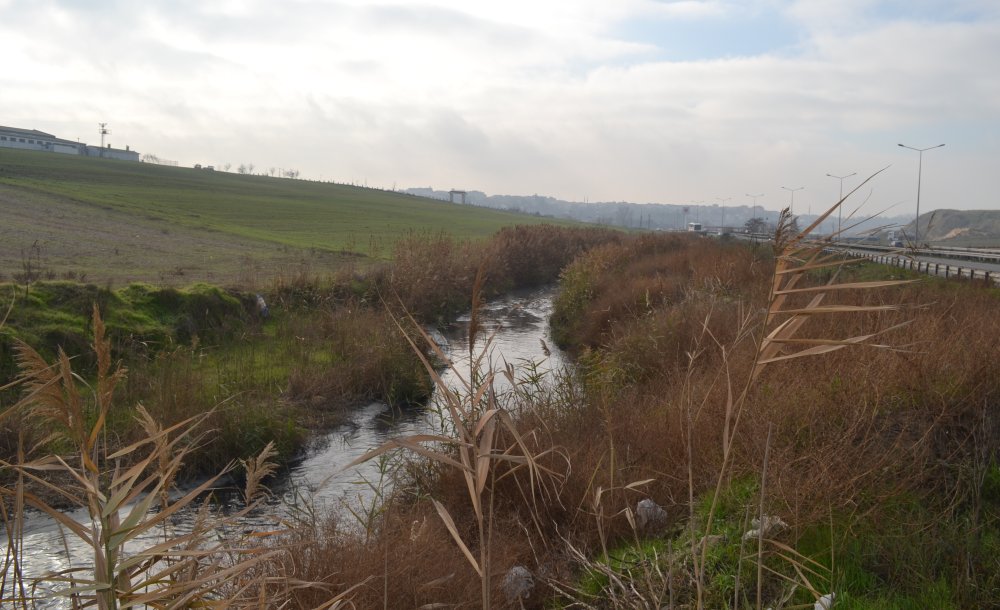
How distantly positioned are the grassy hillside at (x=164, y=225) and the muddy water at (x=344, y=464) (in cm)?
720

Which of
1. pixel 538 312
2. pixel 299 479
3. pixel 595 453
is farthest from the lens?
pixel 538 312

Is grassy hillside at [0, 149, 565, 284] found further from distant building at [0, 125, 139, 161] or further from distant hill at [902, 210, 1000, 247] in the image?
distant hill at [902, 210, 1000, 247]

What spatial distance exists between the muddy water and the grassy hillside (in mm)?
7201

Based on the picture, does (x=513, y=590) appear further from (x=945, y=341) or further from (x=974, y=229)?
(x=974, y=229)

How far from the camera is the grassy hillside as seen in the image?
2128cm

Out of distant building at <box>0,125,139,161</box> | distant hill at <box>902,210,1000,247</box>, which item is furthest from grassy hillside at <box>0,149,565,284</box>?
distant hill at <box>902,210,1000,247</box>

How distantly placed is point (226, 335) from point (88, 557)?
7.69 meters

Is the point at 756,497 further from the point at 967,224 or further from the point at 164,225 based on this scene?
the point at 967,224

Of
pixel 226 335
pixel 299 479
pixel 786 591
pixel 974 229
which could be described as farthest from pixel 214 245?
pixel 974 229

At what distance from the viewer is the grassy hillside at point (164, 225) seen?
2128 centimetres

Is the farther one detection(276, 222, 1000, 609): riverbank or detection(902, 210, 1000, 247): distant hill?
detection(902, 210, 1000, 247): distant hill

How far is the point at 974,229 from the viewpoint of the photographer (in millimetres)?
100750

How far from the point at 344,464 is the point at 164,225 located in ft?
105

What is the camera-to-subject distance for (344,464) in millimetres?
9250
